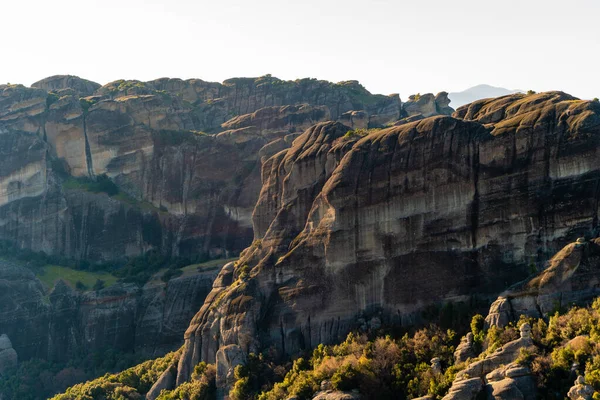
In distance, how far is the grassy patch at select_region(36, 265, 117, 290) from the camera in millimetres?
111938

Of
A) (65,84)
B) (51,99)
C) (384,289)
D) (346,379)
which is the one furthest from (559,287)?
(65,84)

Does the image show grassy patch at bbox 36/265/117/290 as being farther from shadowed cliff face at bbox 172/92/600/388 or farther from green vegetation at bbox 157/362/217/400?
green vegetation at bbox 157/362/217/400

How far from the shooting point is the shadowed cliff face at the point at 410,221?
59.8m

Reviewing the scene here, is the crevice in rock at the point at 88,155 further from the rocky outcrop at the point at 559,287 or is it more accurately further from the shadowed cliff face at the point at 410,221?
the rocky outcrop at the point at 559,287

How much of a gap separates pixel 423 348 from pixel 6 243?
78.7 meters

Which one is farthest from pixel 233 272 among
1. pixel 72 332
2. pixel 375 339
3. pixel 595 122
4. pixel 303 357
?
pixel 72 332

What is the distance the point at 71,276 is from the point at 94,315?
935 cm

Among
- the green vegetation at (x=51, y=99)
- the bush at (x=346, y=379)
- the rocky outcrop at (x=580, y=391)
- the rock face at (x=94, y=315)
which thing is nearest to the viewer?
the rocky outcrop at (x=580, y=391)

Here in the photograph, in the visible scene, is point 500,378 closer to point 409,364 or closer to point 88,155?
point 409,364

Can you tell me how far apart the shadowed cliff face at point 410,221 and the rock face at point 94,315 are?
2686cm

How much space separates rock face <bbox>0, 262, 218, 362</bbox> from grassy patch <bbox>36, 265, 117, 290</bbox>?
3.95 ft

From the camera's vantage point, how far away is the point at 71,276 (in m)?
114

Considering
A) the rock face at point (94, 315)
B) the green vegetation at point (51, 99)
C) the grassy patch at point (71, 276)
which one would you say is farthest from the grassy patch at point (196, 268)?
the green vegetation at point (51, 99)

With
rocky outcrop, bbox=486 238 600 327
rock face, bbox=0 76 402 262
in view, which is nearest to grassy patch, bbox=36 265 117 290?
rock face, bbox=0 76 402 262
